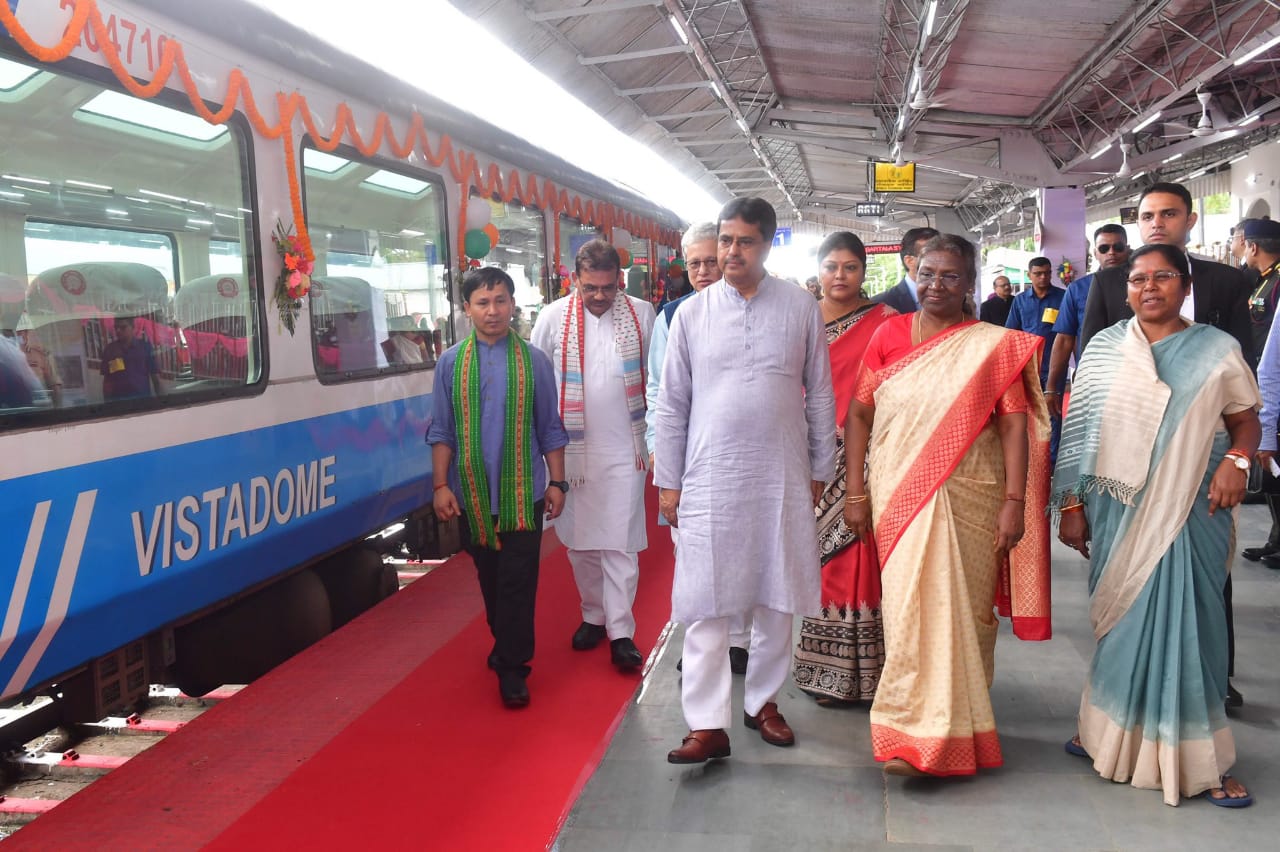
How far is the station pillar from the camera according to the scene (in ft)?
53.8

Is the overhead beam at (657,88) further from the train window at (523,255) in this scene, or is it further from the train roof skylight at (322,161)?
the train roof skylight at (322,161)

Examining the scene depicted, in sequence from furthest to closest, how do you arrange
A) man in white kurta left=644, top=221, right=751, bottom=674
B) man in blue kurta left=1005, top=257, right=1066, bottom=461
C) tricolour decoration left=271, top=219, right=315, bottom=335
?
man in blue kurta left=1005, top=257, right=1066, bottom=461
tricolour decoration left=271, top=219, right=315, bottom=335
man in white kurta left=644, top=221, right=751, bottom=674

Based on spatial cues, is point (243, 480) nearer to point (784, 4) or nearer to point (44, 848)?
point (44, 848)

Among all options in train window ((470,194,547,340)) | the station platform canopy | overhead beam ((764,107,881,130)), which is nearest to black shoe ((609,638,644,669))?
train window ((470,194,547,340))

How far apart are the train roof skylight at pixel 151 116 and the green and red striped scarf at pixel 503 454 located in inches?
44.9

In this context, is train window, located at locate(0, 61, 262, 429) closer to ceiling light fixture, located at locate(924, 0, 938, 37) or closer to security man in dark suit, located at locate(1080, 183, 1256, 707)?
security man in dark suit, located at locate(1080, 183, 1256, 707)

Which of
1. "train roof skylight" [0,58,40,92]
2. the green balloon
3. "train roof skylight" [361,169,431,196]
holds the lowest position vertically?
the green balloon

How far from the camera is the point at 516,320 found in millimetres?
6699

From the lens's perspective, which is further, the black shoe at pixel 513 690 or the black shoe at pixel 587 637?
the black shoe at pixel 587 637

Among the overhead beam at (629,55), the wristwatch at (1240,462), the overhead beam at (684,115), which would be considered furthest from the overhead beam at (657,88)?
the wristwatch at (1240,462)

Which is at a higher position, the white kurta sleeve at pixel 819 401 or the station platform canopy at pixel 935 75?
the station platform canopy at pixel 935 75

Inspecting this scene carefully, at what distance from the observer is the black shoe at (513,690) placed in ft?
11.7

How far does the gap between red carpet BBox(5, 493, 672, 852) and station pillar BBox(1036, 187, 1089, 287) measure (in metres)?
14.3

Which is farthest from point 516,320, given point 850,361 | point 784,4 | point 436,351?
point 784,4
